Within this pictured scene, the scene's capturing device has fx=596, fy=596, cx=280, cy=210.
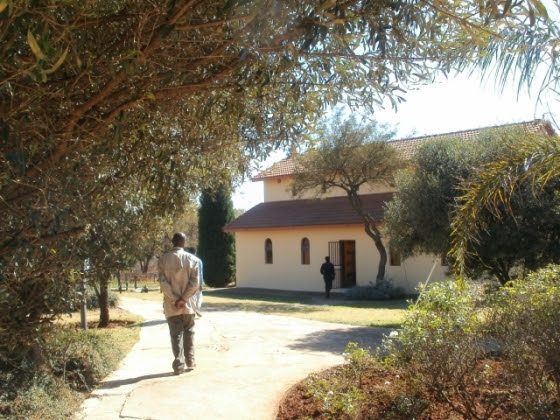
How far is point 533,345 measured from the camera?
4461 millimetres

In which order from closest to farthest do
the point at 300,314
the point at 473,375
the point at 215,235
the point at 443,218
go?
the point at 473,375
the point at 443,218
the point at 300,314
the point at 215,235

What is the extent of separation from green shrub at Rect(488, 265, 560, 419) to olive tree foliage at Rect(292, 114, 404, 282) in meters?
18.3

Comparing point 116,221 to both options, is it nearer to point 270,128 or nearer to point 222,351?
point 270,128

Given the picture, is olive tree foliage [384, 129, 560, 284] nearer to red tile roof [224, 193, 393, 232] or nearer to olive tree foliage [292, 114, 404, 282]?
olive tree foliage [292, 114, 404, 282]

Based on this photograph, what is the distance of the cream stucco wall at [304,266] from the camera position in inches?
1001

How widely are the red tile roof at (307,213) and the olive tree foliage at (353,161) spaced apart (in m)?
1.25

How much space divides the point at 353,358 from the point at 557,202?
8498 millimetres

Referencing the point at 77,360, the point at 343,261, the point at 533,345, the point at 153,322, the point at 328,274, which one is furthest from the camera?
the point at 343,261

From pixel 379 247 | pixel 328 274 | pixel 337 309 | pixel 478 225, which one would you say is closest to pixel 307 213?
pixel 328 274

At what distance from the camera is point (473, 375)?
517 centimetres

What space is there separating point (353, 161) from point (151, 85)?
19.1 meters

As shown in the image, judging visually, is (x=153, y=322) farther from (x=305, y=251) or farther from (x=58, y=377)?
(x=305, y=251)

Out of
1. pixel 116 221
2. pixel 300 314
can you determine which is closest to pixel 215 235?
pixel 300 314

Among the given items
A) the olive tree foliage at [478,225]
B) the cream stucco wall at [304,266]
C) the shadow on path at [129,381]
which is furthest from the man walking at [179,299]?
the cream stucco wall at [304,266]
